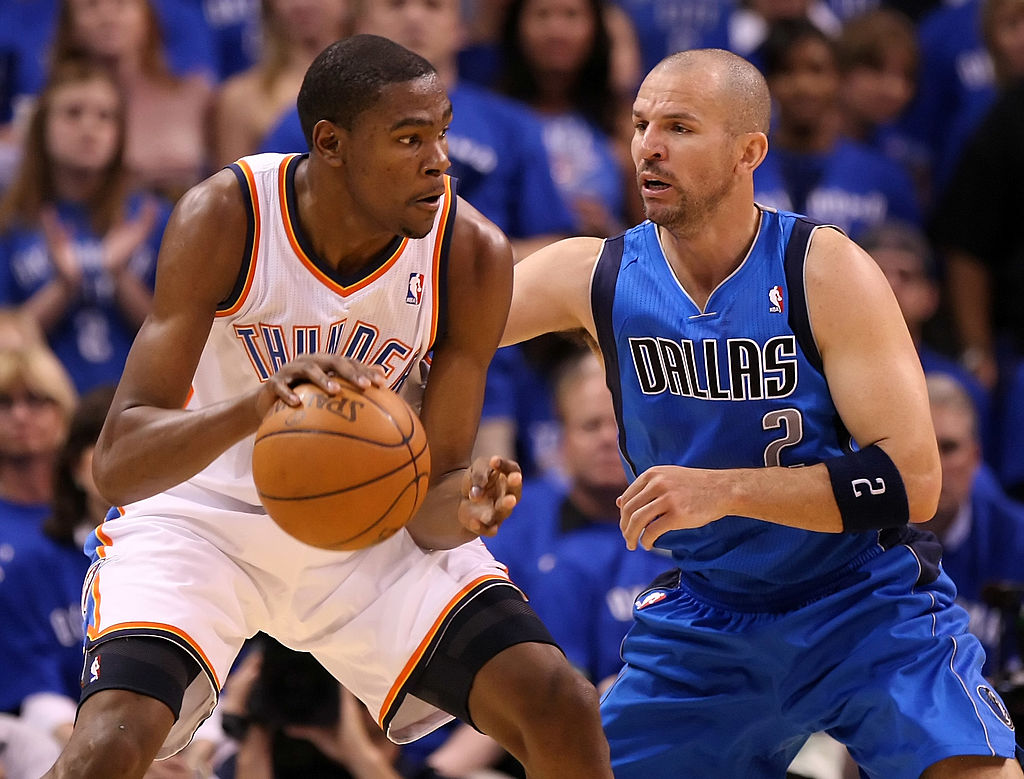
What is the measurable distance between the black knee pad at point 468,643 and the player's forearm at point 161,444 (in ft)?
2.47

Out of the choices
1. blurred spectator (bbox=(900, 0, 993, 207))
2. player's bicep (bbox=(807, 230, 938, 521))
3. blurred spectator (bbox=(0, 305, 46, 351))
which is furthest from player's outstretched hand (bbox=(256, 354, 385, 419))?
blurred spectator (bbox=(900, 0, 993, 207))

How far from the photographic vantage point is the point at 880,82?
8156mm

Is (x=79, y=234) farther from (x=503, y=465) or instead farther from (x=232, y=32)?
(x=503, y=465)

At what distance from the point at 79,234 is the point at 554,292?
3608 mm

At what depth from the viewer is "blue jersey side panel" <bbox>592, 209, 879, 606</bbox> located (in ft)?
12.7

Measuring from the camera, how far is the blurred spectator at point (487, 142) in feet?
21.6

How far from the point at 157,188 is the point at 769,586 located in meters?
4.40

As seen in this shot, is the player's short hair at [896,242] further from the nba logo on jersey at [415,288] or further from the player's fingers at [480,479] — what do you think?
the player's fingers at [480,479]

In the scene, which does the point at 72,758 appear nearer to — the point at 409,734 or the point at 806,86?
the point at 409,734

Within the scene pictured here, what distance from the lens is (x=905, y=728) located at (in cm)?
368

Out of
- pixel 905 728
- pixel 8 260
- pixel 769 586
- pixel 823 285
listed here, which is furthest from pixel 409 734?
pixel 8 260

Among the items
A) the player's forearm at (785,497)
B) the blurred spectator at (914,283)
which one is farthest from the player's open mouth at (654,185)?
the blurred spectator at (914,283)

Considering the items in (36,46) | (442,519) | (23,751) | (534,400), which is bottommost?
(23,751)

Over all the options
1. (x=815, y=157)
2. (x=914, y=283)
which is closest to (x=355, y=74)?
(x=914, y=283)
